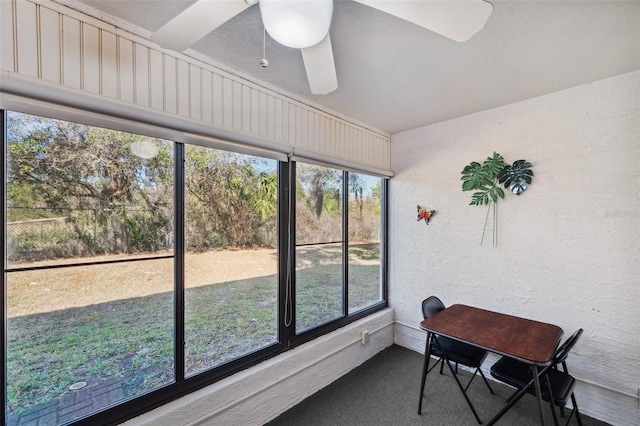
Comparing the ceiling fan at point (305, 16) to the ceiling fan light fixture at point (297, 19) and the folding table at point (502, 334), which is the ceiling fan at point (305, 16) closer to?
the ceiling fan light fixture at point (297, 19)

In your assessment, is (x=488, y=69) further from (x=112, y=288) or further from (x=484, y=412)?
(x=112, y=288)

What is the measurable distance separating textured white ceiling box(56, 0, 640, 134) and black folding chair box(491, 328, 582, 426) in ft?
5.75

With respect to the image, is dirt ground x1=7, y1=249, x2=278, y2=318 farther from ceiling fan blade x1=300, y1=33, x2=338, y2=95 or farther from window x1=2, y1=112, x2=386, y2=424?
ceiling fan blade x1=300, y1=33, x2=338, y2=95

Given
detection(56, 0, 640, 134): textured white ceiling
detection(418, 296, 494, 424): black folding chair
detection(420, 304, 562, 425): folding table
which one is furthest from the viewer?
detection(418, 296, 494, 424): black folding chair

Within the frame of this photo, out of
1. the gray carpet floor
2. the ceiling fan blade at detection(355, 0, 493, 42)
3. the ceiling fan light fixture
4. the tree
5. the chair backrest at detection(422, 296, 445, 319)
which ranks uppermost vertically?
the ceiling fan blade at detection(355, 0, 493, 42)

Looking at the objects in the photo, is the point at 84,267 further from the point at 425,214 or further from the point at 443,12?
the point at 425,214

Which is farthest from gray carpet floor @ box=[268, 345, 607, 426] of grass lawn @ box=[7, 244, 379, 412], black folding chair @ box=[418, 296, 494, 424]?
grass lawn @ box=[7, 244, 379, 412]

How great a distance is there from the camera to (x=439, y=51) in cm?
164

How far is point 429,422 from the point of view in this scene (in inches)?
77.5

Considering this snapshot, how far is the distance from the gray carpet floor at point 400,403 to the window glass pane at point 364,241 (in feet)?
2.31

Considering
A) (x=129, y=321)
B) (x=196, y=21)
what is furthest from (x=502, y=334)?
(x=196, y=21)

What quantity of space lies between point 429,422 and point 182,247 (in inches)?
83.5

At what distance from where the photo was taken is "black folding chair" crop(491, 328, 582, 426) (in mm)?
1628

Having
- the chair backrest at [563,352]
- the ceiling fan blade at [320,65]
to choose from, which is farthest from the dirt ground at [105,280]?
the chair backrest at [563,352]
